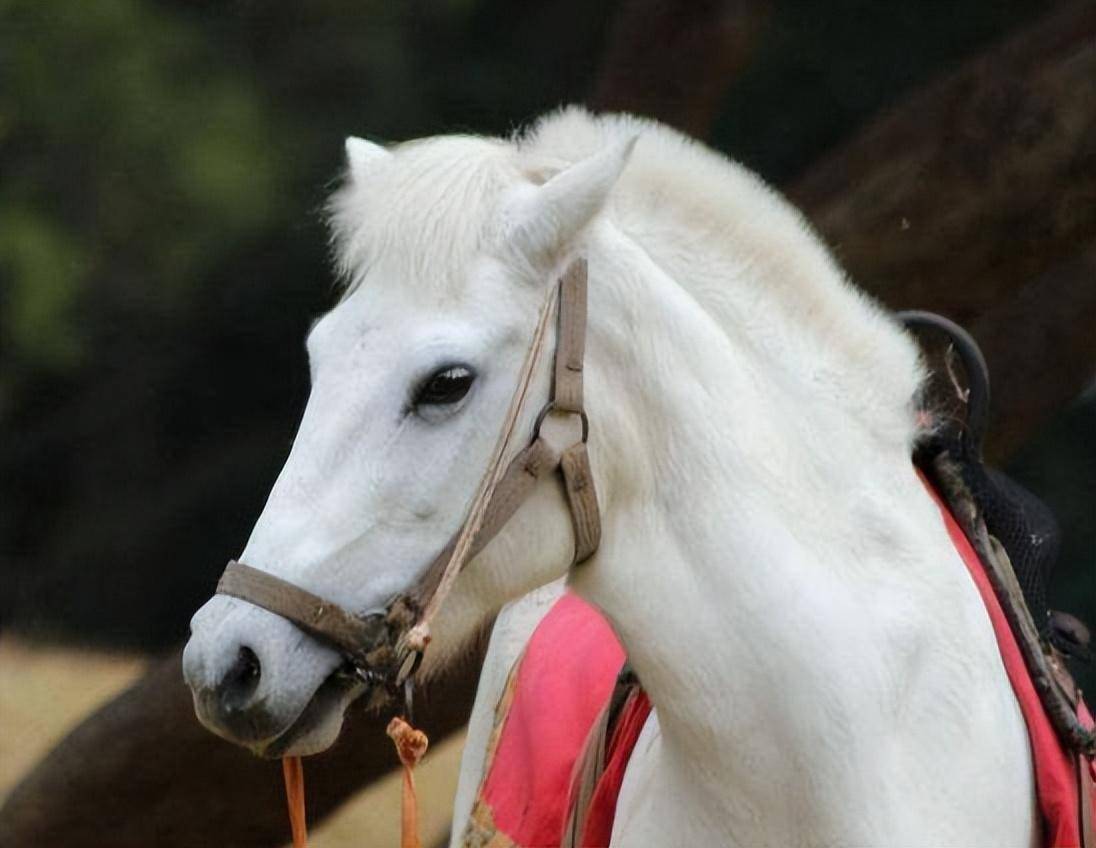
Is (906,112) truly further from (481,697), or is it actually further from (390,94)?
(481,697)

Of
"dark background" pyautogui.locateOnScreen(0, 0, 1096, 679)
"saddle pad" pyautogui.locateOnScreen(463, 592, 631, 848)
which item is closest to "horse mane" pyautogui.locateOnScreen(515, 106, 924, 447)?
"saddle pad" pyautogui.locateOnScreen(463, 592, 631, 848)

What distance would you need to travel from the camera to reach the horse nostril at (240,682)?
135 cm

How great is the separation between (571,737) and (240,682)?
626 mm

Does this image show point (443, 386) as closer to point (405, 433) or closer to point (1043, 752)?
point (405, 433)

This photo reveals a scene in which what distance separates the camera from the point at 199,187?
3016 mm

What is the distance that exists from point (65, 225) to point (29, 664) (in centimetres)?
79

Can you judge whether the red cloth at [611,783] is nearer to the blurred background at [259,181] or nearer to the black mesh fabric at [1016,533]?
the black mesh fabric at [1016,533]

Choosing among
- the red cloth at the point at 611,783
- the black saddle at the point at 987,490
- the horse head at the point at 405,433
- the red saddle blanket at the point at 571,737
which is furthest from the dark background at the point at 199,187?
the horse head at the point at 405,433

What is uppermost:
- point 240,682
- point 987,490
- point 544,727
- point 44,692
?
point 987,490

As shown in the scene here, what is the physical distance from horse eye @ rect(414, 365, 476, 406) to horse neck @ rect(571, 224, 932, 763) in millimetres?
122

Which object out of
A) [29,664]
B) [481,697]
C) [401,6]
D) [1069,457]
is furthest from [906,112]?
[29,664]

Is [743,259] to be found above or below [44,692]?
above

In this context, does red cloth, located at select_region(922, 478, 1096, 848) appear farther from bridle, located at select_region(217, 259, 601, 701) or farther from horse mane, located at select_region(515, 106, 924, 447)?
bridle, located at select_region(217, 259, 601, 701)

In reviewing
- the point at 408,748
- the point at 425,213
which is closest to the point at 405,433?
the point at 425,213
